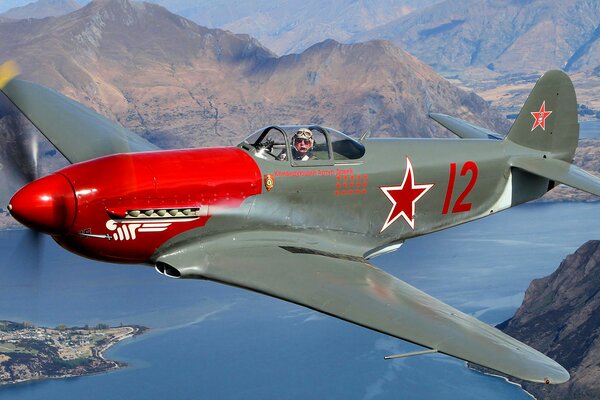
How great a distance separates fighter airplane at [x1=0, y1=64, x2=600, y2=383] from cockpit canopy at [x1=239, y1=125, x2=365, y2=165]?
0.09 feet

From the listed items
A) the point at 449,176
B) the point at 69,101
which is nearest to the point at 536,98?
the point at 449,176

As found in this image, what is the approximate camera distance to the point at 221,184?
1227 centimetres

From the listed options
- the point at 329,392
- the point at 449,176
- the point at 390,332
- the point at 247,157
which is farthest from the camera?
the point at 329,392

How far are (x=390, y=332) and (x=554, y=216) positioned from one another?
162 metres

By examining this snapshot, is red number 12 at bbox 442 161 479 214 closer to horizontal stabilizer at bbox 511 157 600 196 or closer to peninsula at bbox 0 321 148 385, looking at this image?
horizontal stabilizer at bbox 511 157 600 196

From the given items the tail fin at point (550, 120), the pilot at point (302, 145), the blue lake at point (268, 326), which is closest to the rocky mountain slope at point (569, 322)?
the blue lake at point (268, 326)

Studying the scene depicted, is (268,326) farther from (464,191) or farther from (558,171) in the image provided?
(464,191)

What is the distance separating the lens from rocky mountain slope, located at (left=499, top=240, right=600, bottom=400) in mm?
101750

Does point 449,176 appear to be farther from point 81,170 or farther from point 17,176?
point 17,176

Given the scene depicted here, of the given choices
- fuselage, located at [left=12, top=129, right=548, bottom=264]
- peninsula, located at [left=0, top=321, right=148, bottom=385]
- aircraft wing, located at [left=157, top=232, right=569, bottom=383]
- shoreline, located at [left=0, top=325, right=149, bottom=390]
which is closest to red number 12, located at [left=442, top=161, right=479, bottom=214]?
fuselage, located at [left=12, top=129, right=548, bottom=264]

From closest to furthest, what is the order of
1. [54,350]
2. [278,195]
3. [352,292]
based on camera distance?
[352,292] → [278,195] → [54,350]

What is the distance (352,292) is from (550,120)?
8854 mm

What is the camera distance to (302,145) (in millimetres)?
13195

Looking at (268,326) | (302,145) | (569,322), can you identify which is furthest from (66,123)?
(569,322)
